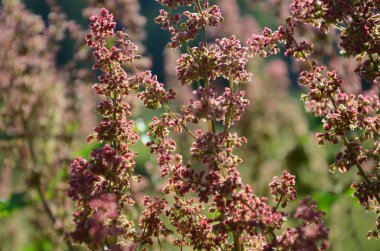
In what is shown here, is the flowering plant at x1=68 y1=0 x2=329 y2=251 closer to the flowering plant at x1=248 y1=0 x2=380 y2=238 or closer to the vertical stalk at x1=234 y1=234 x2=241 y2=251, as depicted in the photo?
the vertical stalk at x1=234 y1=234 x2=241 y2=251

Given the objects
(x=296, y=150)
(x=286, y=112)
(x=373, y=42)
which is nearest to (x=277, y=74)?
(x=286, y=112)

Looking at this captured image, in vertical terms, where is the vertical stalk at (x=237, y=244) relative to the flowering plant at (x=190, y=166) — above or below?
below

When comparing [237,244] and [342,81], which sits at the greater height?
[342,81]

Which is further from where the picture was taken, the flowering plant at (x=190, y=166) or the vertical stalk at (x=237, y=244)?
the vertical stalk at (x=237, y=244)

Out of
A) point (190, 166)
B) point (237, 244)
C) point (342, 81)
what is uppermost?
point (342, 81)

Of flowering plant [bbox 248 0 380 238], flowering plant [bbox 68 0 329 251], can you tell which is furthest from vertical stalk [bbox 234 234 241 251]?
flowering plant [bbox 248 0 380 238]

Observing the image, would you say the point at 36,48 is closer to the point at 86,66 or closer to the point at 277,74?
the point at 86,66

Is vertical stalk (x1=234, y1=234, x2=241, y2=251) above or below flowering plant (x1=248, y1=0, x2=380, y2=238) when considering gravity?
below

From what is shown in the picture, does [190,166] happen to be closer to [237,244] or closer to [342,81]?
[237,244]

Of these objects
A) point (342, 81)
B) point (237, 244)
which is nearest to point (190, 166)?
point (237, 244)

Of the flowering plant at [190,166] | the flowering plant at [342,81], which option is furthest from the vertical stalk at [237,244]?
the flowering plant at [342,81]

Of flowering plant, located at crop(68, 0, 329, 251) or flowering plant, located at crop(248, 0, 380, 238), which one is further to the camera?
flowering plant, located at crop(248, 0, 380, 238)

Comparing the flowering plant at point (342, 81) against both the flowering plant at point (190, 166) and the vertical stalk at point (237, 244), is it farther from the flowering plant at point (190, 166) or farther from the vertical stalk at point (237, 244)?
the vertical stalk at point (237, 244)

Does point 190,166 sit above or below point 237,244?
above
